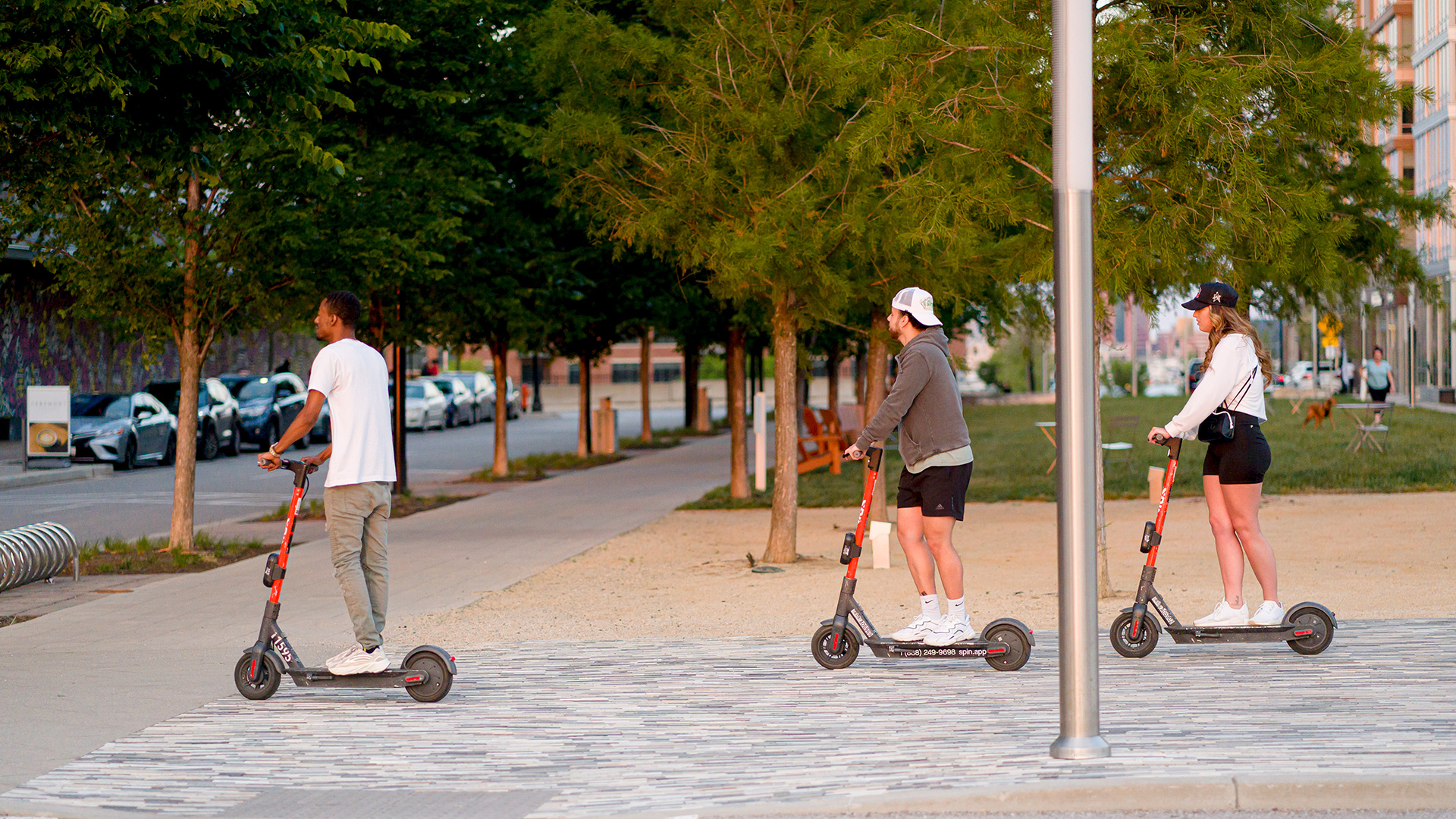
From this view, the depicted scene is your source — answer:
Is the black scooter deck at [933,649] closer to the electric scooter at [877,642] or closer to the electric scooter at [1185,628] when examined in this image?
the electric scooter at [877,642]

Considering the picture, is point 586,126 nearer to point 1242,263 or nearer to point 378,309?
point 1242,263

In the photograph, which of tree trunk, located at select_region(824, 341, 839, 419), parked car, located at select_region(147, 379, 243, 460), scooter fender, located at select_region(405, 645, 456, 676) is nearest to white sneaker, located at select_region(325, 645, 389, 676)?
A: scooter fender, located at select_region(405, 645, 456, 676)

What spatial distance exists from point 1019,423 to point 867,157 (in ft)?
112

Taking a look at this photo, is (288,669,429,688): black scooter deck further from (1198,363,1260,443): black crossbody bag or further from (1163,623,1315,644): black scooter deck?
(1198,363,1260,443): black crossbody bag

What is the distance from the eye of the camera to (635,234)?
12883mm

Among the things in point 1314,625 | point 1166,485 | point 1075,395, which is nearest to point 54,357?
point 1166,485

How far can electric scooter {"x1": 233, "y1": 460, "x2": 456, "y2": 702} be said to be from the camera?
7.13 meters

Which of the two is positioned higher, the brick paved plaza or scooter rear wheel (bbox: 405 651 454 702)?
scooter rear wheel (bbox: 405 651 454 702)

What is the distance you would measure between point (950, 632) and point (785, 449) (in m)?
5.53

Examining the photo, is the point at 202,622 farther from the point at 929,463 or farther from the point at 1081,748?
the point at 1081,748

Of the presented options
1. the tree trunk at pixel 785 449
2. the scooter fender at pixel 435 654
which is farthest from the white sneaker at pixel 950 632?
the tree trunk at pixel 785 449

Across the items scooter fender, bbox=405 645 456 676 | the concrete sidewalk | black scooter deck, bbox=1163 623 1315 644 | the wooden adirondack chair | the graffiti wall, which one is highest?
the graffiti wall

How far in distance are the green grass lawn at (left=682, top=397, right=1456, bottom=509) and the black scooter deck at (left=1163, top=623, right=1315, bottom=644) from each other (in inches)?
242

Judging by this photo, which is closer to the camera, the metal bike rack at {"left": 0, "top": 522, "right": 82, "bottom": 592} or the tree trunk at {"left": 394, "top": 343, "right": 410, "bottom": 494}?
the metal bike rack at {"left": 0, "top": 522, "right": 82, "bottom": 592}
